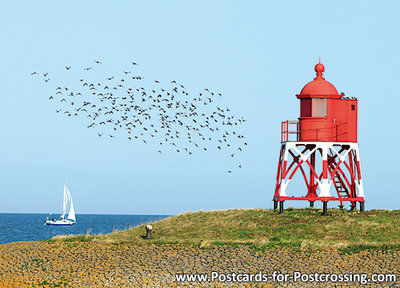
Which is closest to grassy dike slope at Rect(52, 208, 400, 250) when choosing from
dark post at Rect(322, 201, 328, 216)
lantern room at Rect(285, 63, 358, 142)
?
dark post at Rect(322, 201, 328, 216)

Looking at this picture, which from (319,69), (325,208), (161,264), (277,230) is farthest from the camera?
(319,69)

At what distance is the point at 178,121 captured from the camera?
1455 inches

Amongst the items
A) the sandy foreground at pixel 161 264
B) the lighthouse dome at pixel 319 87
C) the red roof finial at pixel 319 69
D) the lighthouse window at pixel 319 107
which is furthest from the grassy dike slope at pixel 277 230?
the red roof finial at pixel 319 69

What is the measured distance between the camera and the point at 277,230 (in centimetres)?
4616

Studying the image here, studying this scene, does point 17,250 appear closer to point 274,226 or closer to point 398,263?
point 274,226

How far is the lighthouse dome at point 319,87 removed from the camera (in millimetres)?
52000

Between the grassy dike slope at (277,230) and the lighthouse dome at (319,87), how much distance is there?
9.14m

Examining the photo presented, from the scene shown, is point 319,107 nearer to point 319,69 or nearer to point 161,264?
point 319,69

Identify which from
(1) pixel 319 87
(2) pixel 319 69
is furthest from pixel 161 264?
(2) pixel 319 69

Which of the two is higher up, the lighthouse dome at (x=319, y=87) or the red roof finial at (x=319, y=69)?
the red roof finial at (x=319, y=69)

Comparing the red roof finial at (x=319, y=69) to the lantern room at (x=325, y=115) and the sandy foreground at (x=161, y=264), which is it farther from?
the sandy foreground at (x=161, y=264)

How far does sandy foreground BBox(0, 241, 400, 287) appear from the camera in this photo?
34.8 metres

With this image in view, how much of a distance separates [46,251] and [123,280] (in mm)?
7955

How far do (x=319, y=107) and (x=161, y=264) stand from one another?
825 inches
